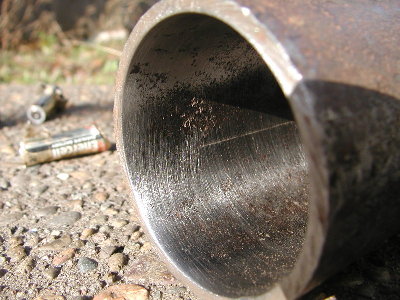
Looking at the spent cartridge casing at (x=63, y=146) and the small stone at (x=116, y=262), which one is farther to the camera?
the spent cartridge casing at (x=63, y=146)

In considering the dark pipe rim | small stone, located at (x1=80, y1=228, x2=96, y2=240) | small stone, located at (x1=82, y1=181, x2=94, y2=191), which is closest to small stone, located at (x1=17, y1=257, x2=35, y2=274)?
small stone, located at (x1=80, y1=228, x2=96, y2=240)

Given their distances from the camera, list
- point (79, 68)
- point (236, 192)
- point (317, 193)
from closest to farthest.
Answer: point (317, 193)
point (236, 192)
point (79, 68)

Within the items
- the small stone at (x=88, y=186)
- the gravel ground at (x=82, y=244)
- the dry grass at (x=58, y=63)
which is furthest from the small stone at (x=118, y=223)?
the dry grass at (x=58, y=63)

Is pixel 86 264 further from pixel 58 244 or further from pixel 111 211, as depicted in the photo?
pixel 111 211

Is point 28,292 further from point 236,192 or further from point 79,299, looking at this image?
point 236,192

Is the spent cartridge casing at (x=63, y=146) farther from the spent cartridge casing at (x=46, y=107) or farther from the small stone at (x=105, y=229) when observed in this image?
the small stone at (x=105, y=229)

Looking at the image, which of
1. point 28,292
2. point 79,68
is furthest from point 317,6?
point 79,68

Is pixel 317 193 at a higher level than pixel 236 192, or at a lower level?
higher
